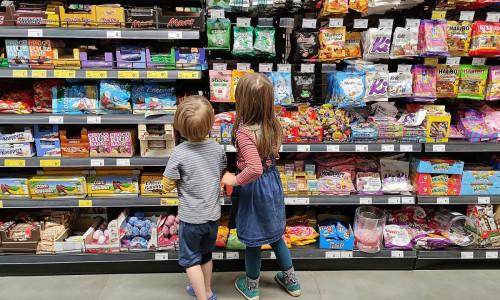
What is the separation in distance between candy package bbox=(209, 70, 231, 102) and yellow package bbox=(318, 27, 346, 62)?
2.45 feet

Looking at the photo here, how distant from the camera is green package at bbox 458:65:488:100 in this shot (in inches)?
113

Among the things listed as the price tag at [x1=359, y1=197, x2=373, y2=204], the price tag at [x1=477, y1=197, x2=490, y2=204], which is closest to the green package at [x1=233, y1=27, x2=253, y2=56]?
the price tag at [x1=359, y1=197, x2=373, y2=204]

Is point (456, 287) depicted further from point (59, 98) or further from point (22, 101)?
point (22, 101)

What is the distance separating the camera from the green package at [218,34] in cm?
272

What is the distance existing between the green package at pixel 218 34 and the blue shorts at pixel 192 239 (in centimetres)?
128

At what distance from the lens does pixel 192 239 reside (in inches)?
89.5

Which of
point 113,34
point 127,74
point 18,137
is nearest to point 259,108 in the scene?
point 127,74

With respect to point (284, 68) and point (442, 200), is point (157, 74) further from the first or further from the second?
point (442, 200)

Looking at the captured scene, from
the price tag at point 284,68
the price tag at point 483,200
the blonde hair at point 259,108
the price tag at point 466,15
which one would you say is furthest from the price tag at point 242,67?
the price tag at point 483,200

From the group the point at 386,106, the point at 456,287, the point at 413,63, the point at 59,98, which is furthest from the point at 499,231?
the point at 59,98

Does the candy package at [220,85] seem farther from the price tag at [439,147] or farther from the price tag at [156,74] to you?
the price tag at [439,147]

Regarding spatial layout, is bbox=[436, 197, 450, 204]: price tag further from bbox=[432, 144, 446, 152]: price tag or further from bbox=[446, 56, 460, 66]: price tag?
bbox=[446, 56, 460, 66]: price tag

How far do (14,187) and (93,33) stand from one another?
1296 millimetres

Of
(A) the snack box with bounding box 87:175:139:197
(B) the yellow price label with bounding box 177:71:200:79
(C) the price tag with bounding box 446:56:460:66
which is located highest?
(C) the price tag with bounding box 446:56:460:66
